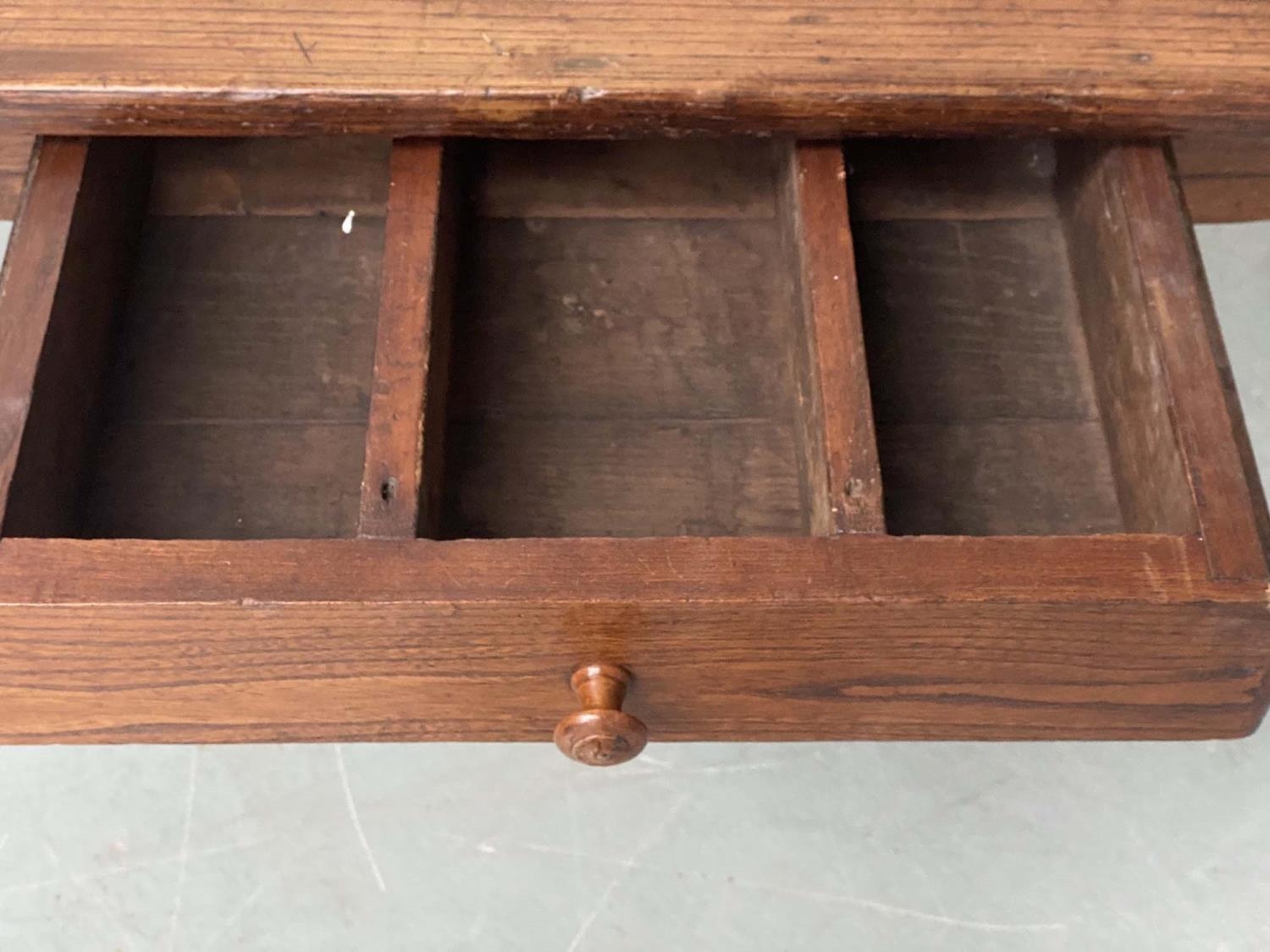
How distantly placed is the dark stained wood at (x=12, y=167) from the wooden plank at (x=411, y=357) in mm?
262

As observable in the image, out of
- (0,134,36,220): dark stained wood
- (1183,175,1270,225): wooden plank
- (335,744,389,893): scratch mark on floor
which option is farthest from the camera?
(335,744,389,893): scratch mark on floor

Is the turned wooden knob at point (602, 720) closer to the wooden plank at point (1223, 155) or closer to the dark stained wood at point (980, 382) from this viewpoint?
the dark stained wood at point (980, 382)

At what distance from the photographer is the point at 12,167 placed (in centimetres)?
89

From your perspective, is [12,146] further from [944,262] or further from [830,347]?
[944,262]

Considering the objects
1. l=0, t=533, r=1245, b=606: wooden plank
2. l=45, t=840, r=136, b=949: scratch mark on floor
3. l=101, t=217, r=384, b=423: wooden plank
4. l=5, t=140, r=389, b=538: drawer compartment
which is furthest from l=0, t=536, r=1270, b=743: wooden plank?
l=45, t=840, r=136, b=949: scratch mark on floor

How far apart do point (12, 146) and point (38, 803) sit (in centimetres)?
61

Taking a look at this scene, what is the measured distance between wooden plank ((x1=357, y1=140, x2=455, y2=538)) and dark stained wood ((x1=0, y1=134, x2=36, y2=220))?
26 centimetres

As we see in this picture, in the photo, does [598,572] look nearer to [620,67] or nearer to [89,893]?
[620,67]

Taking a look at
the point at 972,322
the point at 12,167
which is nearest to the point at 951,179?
the point at 972,322

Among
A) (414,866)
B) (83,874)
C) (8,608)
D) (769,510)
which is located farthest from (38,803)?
(769,510)

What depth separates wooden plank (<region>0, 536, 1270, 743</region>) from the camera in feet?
2.23

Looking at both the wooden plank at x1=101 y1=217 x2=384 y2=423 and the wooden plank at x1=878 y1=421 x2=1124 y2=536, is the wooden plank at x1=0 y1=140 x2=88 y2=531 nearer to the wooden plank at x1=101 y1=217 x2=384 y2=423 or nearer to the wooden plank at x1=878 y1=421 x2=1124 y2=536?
the wooden plank at x1=101 y1=217 x2=384 y2=423

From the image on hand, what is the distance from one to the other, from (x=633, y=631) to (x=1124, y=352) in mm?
Answer: 407

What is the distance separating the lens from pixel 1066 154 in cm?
93
